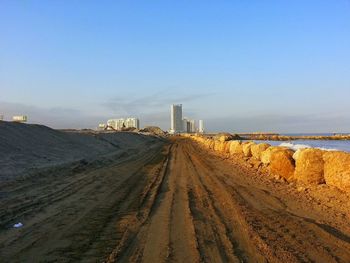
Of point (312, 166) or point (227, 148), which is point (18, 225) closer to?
point (312, 166)

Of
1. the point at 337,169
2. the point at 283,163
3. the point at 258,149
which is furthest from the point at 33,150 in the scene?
the point at 337,169

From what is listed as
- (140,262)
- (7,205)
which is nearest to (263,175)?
(7,205)

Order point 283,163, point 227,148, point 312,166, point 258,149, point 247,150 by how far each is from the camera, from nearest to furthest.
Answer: point 312,166
point 283,163
point 258,149
point 247,150
point 227,148

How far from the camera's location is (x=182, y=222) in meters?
8.29

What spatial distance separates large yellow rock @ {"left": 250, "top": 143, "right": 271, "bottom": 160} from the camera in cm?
2290

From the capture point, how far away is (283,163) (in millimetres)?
16031

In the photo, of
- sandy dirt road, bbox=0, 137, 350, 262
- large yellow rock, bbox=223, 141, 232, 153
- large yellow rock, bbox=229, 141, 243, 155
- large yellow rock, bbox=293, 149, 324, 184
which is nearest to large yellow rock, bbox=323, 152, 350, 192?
large yellow rock, bbox=293, 149, 324, 184

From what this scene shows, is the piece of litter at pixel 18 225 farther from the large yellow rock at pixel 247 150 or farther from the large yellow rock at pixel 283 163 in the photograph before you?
the large yellow rock at pixel 247 150

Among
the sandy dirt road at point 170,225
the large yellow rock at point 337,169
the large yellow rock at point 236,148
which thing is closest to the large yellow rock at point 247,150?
the large yellow rock at point 236,148

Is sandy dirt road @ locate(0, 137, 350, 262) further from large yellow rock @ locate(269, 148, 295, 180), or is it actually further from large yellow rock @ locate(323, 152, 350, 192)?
large yellow rock @ locate(269, 148, 295, 180)

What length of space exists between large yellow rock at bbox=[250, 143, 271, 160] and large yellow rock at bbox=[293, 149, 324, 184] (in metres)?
8.35

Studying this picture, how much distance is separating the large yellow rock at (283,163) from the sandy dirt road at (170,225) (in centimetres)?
208

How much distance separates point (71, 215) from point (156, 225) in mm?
2133

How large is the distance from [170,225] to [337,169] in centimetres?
673
